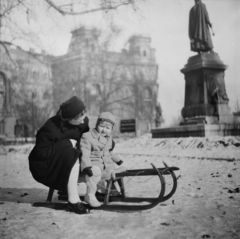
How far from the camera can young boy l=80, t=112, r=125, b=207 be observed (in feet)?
10.3

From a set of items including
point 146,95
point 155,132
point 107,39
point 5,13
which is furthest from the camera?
point 146,95

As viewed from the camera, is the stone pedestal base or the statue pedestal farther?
the statue pedestal

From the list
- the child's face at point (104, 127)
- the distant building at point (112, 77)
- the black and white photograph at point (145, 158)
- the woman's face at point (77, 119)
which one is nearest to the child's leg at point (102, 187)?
the black and white photograph at point (145, 158)

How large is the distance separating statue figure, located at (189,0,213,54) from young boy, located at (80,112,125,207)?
8716 mm

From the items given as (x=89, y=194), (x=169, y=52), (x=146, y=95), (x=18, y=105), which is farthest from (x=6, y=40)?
(x=146, y=95)

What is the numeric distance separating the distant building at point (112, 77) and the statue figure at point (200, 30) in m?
14.3

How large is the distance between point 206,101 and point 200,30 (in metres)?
2.80

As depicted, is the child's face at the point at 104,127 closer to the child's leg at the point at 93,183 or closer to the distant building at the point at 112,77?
the child's leg at the point at 93,183

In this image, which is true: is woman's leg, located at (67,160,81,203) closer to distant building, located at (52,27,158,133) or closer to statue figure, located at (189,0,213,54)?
statue figure, located at (189,0,213,54)

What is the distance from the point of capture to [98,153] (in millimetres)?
3279

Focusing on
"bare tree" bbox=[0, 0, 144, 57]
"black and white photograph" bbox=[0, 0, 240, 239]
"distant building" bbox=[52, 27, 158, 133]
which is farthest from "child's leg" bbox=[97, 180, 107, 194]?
"distant building" bbox=[52, 27, 158, 133]

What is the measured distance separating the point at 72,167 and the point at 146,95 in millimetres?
30383

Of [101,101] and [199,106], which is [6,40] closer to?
[199,106]

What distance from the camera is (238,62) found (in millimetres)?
5246
